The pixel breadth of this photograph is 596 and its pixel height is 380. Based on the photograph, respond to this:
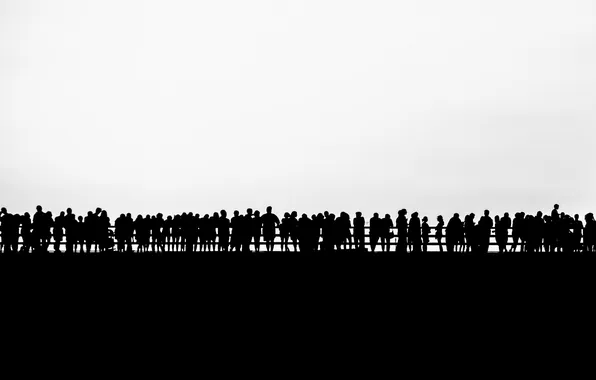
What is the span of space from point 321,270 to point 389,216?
721cm

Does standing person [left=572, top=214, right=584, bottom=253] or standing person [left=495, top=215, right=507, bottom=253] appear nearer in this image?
standing person [left=495, top=215, right=507, bottom=253]

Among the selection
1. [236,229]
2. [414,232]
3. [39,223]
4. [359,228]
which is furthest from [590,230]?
[39,223]

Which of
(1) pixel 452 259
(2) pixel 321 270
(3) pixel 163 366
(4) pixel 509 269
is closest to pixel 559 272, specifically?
(4) pixel 509 269

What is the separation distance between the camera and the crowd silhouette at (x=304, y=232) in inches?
1233

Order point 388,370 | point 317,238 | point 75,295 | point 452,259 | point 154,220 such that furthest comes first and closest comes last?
point 154,220
point 317,238
point 452,259
point 75,295
point 388,370

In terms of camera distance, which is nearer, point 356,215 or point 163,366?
point 163,366

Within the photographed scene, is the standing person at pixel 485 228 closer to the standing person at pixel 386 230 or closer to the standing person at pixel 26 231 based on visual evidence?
the standing person at pixel 386 230

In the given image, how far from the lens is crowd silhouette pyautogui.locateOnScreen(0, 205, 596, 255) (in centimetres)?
3133

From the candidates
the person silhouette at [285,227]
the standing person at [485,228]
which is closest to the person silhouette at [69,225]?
the person silhouette at [285,227]

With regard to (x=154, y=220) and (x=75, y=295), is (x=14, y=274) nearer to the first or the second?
(x=75, y=295)

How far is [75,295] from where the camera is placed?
2244 cm

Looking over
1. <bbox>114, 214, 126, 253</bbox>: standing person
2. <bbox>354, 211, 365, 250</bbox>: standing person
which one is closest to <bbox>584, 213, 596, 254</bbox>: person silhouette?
<bbox>354, 211, 365, 250</bbox>: standing person

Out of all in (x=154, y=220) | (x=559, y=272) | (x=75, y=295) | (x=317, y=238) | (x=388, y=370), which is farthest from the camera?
(x=154, y=220)

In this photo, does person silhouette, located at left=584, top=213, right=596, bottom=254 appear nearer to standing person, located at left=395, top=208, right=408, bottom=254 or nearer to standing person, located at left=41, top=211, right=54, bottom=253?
standing person, located at left=395, top=208, right=408, bottom=254
